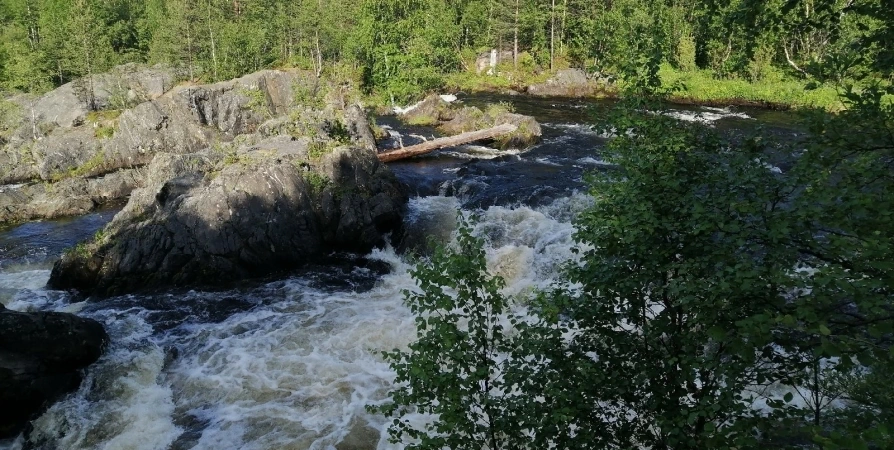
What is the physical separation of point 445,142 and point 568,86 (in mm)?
30726

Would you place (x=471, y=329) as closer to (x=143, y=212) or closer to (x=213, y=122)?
(x=143, y=212)

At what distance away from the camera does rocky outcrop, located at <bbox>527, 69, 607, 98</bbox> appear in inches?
2391

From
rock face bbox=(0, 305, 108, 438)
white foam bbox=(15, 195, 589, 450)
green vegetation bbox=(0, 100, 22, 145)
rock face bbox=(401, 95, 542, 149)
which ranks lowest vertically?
white foam bbox=(15, 195, 589, 450)

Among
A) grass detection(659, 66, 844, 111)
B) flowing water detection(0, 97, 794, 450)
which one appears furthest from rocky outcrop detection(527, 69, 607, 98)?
flowing water detection(0, 97, 794, 450)

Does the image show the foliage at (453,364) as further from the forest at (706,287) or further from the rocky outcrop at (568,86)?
the rocky outcrop at (568,86)

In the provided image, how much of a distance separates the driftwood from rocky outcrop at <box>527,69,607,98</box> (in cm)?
2594

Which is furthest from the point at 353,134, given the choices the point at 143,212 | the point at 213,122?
the point at 213,122

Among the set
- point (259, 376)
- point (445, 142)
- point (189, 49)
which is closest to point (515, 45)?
point (189, 49)

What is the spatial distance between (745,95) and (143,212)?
51.5 m

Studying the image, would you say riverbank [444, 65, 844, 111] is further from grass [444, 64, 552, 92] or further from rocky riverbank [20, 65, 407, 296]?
rocky riverbank [20, 65, 407, 296]

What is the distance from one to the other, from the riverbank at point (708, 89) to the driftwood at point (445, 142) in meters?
8.69

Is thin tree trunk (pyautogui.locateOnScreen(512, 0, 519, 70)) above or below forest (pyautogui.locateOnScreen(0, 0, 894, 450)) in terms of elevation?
above

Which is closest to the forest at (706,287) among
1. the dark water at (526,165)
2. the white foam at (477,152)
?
the dark water at (526,165)

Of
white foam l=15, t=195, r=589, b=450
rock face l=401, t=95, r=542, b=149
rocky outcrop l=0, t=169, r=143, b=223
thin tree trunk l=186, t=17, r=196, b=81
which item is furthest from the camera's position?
thin tree trunk l=186, t=17, r=196, b=81
